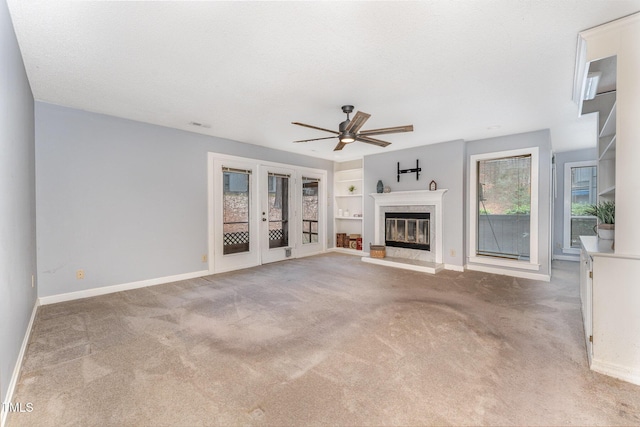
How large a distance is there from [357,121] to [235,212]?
3.05 metres

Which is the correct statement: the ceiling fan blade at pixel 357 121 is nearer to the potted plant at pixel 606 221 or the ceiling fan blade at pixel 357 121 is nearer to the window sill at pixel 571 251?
the potted plant at pixel 606 221

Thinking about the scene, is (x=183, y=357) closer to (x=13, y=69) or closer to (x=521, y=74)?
(x=13, y=69)

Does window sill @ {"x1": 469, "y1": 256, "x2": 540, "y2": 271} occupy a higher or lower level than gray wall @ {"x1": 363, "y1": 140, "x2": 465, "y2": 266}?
lower

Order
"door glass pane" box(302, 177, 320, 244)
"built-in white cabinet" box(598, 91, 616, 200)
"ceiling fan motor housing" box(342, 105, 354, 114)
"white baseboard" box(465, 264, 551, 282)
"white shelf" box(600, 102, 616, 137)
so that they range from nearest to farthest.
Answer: "white shelf" box(600, 102, 616, 137) < "built-in white cabinet" box(598, 91, 616, 200) < "ceiling fan motor housing" box(342, 105, 354, 114) < "white baseboard" box(465, 264, 551, 282) < "door glass pane" box(302, 177, 320, 244)

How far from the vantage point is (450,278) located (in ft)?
14.6

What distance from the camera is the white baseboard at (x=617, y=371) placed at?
71.2 inches

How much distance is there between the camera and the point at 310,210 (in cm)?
661

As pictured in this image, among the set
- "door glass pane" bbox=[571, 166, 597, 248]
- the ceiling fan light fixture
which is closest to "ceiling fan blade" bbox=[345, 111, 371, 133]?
the ceiling fan light fixture

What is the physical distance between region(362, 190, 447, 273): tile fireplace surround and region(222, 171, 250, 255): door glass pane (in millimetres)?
2518

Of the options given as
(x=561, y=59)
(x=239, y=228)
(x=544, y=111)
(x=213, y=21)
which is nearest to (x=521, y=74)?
(x=561, y=59)

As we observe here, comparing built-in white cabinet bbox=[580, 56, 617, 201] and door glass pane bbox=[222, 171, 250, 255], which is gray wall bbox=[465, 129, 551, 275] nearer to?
built-in white cabinet bbox=[580, 56, 617, 201]

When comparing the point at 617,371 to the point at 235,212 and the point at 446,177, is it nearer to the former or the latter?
the point at 446,177

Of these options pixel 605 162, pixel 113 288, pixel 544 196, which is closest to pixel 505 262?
pixel 544 196

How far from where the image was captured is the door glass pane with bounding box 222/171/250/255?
5.03 metres
